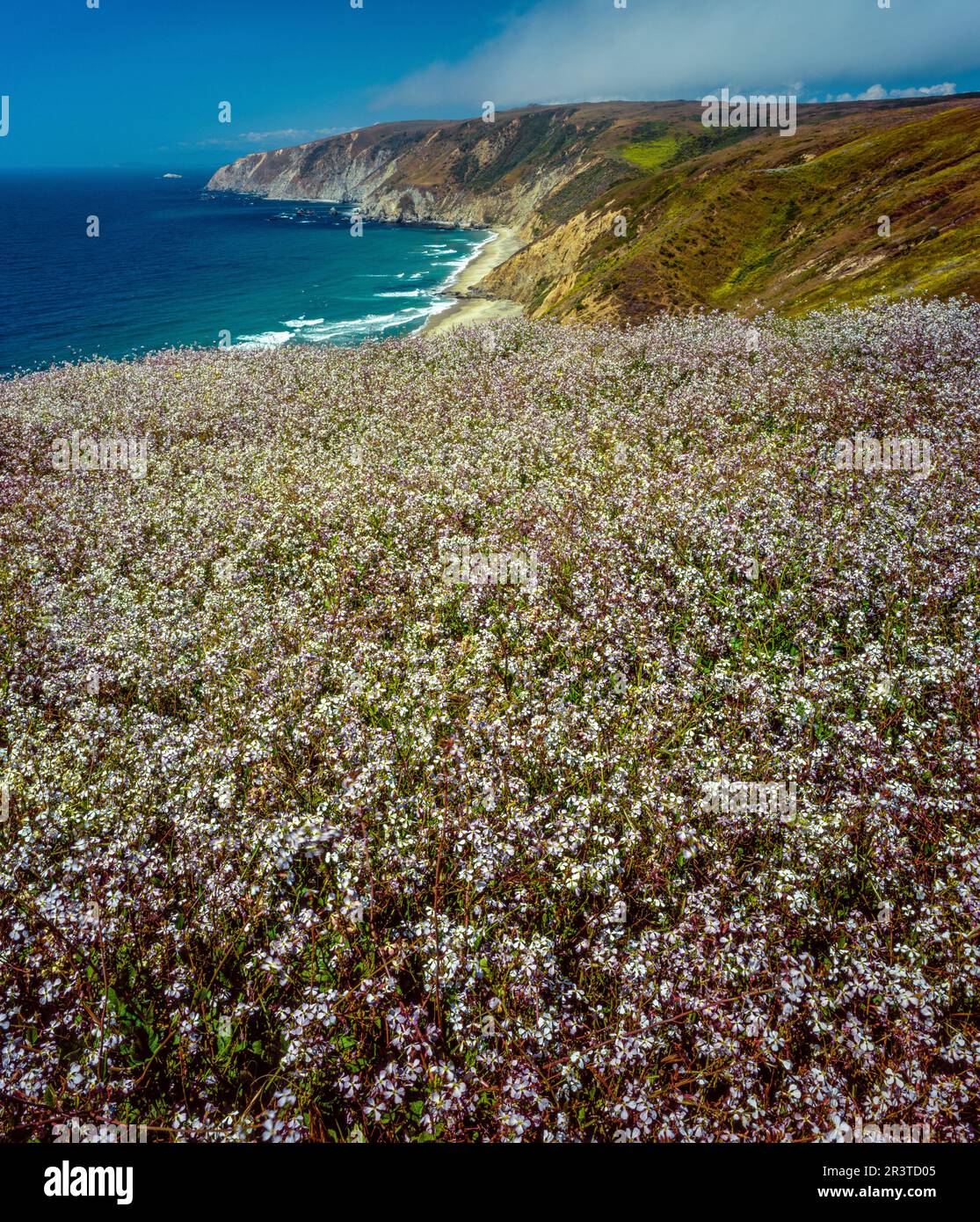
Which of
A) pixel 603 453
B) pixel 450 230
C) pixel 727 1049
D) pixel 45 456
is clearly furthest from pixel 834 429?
pixel 450 230

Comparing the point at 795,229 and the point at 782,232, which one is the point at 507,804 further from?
the point at 782,232

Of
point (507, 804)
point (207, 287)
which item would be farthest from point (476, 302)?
point (507, 804)

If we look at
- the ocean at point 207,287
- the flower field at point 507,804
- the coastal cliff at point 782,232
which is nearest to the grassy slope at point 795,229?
the coastal cliff at point 782,232

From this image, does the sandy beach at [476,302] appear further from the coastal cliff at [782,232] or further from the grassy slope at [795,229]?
the grassy slope at [795,229]

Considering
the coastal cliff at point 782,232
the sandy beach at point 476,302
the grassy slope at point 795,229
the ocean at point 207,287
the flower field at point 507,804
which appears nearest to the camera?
the flower field at point 507,804

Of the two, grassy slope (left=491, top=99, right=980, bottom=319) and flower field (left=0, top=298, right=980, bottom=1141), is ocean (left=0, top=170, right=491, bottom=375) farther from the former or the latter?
flower field (left=0, top=298, right=980, bottom=1141)

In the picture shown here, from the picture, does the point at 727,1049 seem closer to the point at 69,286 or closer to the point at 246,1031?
the point at 246,1031
